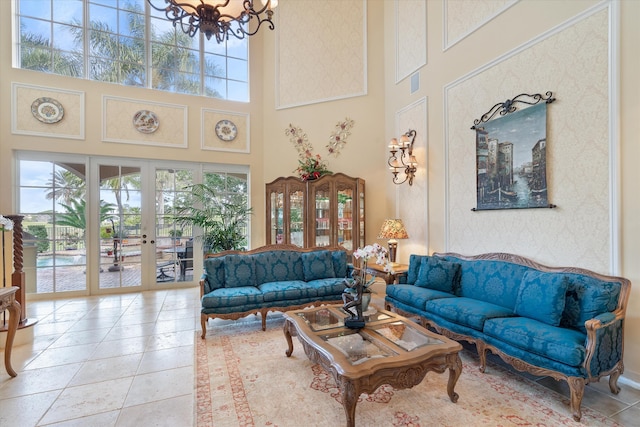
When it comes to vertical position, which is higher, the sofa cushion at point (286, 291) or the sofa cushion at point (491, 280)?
the sofa cushion at point (491, 280)

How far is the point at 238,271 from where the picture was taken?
4.09 m

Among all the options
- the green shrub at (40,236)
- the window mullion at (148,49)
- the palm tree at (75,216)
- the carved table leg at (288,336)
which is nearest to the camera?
the carved table leg at (288,336)

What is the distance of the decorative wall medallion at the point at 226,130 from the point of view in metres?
6.08

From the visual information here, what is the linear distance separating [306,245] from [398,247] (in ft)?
5.15

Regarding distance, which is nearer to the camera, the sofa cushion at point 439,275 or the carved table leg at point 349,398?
the carved table leg at point 349,398

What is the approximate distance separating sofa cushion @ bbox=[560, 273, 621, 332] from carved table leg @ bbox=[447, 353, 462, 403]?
105 centimetres

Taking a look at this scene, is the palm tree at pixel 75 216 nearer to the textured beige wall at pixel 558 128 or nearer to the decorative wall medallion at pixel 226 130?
the decorative wall medallion at pixel 226 130

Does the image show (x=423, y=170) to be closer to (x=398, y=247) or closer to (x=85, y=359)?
(x=398, y=247)

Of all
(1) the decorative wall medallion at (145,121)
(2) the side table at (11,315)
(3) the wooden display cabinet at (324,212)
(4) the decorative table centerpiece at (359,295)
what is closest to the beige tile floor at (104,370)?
(2) the side table at (11,315)

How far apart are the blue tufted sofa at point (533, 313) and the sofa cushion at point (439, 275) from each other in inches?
0.4

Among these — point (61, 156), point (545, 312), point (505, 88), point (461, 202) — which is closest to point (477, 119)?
point (505, 88)

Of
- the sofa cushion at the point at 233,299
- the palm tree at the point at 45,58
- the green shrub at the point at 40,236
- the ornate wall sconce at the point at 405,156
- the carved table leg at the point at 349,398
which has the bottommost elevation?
the carved table leg at the point at 349,398

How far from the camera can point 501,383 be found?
254cm

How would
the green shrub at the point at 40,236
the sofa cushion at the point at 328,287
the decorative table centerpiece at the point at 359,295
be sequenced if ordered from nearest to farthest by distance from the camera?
the decorative table centerpiece at the point at 359,295 → the sofa cushion at the point at 328,287 → the green shrub at the point at 40,236
